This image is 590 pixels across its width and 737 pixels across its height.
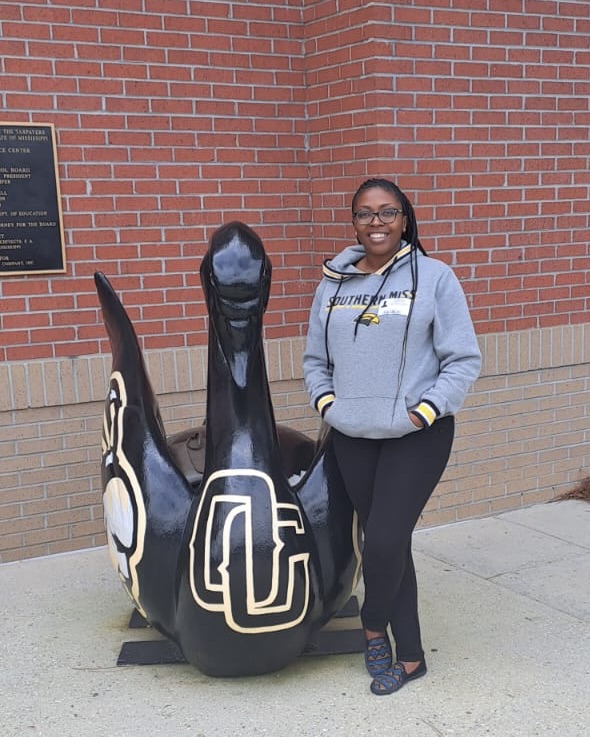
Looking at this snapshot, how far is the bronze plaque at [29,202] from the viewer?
4.68 metres

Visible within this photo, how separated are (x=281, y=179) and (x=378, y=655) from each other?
3042 mm

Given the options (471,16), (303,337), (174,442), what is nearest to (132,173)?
(303,337)

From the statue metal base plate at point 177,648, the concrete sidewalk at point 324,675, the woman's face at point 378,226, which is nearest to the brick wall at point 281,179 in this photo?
the concrete sidewalk at point 324,675

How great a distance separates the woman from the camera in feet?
10.5

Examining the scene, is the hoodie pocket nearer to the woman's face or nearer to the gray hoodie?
the gray hoodie

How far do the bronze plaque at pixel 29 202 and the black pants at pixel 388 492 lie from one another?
2.23 metres

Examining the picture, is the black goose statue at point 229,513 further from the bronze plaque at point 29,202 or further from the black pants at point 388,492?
the bronze plaque at point 29,202

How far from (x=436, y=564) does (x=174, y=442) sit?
1.86m

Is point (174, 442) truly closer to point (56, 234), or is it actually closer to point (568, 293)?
point (56, 234)

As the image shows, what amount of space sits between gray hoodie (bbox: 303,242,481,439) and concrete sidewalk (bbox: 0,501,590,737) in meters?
1.05

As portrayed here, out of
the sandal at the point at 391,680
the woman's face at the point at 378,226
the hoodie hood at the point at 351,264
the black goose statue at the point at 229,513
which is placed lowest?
the sandal at the point at 391,680

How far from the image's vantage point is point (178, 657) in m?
3.65

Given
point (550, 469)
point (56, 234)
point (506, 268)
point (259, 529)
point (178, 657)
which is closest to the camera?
point (259, 529)

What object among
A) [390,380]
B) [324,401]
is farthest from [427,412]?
[324,401]
